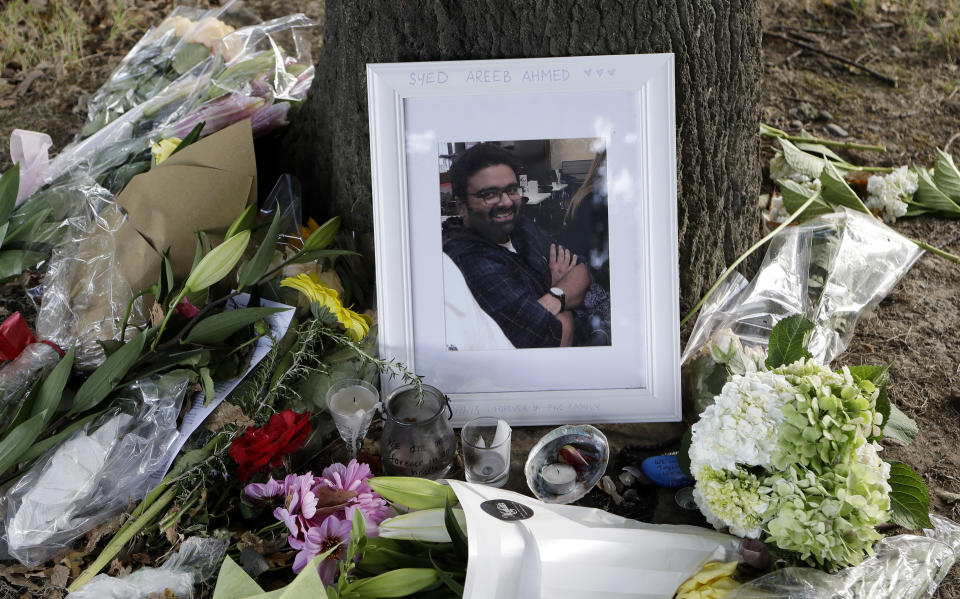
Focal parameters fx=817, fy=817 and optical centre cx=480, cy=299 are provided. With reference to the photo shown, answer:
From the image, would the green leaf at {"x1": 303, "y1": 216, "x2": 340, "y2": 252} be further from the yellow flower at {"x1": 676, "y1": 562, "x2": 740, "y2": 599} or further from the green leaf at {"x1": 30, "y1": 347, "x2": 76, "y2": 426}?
the yellow flower at {"x1": 676, "y1": 562, "x2": 740, "y2": 599}

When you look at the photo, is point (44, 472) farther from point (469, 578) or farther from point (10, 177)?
point (469, 578)

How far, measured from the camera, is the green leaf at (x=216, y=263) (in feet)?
4.99

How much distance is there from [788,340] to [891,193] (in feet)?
3.57

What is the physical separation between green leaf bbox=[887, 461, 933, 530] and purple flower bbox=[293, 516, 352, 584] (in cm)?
93

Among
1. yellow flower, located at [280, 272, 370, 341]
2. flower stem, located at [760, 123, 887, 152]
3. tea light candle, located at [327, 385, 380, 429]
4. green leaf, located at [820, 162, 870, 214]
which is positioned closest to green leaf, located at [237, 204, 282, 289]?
yellow flower, located at [280, 272, 370, 341]

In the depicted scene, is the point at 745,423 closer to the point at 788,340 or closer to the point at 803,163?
the point at 788,340

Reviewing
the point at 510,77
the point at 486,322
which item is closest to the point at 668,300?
the point at 486,322

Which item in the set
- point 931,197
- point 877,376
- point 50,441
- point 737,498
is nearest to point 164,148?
point 50,441

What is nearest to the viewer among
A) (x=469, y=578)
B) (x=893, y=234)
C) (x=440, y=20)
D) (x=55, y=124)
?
(x=469, y=578)

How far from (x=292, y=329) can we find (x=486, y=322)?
40cm

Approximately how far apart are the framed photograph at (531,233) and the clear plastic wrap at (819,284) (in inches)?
8.2

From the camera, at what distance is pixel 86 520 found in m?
1.45

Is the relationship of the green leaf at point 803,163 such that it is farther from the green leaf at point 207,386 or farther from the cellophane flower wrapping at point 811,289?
the green leaf at point 207,386

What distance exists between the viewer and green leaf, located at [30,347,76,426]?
1.46 metres
